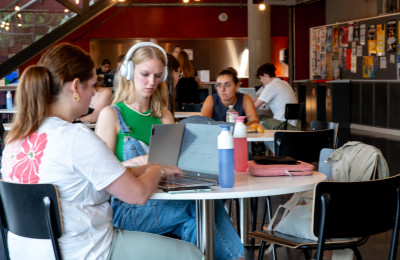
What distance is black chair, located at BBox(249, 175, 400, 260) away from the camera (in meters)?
2.14

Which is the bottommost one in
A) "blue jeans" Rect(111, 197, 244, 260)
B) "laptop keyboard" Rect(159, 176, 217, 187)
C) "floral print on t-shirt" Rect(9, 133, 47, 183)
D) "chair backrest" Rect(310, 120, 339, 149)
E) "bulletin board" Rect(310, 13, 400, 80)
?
"blue jeans" Rect(111, 197, 244, 260)

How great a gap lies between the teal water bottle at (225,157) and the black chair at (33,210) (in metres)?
0.62

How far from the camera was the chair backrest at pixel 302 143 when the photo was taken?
3.97 metres

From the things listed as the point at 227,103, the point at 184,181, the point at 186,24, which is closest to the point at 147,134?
the point at 184,181

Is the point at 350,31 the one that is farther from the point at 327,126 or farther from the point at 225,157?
the point at 225,157

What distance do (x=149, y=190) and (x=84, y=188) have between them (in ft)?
0.74

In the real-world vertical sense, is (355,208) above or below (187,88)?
below

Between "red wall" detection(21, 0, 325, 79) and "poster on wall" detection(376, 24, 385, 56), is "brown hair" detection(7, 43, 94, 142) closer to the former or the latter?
"poster on wall" detection(376, 24, 385, 56)

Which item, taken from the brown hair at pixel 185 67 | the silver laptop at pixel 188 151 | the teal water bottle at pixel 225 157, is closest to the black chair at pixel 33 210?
Answer: the silver laptop at pixel 188 151

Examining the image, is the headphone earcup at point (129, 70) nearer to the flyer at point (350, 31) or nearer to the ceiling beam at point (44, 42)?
the ceiling beam at point (44, 42)

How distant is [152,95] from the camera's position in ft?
9.96

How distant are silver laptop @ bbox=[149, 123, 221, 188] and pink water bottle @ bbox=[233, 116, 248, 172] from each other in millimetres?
203

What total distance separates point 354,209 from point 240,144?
0.56 metres

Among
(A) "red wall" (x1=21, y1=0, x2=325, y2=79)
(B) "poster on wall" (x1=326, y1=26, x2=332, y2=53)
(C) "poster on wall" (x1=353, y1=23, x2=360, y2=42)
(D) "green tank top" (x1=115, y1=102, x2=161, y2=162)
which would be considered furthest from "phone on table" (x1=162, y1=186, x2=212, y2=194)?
(A) "red wall" (x1=21, y1=0, x2=325, y2=79)
